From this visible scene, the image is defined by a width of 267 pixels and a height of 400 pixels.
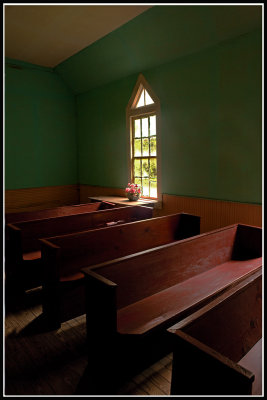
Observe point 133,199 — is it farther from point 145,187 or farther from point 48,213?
Result: point 48,213

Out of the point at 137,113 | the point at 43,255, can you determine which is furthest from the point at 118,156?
the point at 43,255

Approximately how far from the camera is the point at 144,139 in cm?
579

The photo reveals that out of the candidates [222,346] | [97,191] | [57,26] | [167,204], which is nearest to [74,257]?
[222,346]

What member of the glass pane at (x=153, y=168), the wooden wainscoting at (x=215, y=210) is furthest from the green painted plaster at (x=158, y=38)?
the wooden wainscoting at (x=215, y=210)

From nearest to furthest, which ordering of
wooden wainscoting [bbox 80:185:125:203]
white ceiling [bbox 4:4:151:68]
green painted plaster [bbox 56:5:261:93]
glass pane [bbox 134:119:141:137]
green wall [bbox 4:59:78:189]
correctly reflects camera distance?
Answer: green painted plaster [bbox 56:5:261:93] → white ceiling [bbox 4:4:151:68] → glass pane [bbox 134:119:141:137] → wooden wainscoting [bbox 80:185:125:203] → green wall [bbox 4:59:78:189]

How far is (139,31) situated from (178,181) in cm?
255

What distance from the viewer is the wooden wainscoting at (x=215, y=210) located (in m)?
4.10

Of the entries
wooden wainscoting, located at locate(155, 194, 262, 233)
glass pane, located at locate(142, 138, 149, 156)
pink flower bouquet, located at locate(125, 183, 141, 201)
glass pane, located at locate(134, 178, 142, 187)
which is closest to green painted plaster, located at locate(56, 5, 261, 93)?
glass pane, located at locate(142, 138, 149, 156)

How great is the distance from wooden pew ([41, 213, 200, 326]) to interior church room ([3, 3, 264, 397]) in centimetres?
1

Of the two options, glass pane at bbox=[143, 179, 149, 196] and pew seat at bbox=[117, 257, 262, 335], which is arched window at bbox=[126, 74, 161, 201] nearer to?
glass pane at bbox=[143, 179, 149, 196]

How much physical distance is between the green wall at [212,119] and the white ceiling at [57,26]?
1.08 m

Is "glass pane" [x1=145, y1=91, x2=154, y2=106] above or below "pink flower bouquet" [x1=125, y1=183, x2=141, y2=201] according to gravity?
above

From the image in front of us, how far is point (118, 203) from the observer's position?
5.23 meters

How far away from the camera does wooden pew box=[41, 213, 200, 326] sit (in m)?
2.51
